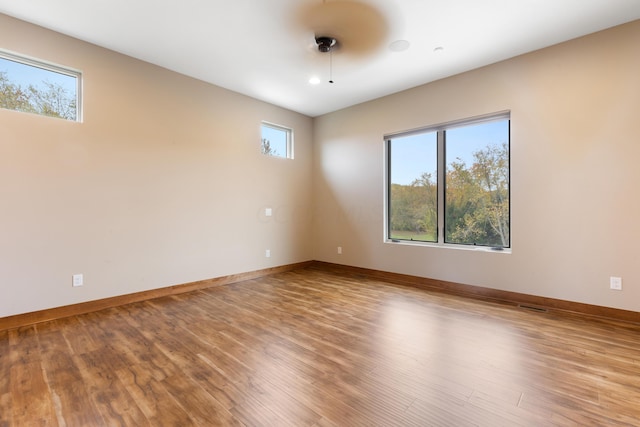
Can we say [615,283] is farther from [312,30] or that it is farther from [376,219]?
[312,30]

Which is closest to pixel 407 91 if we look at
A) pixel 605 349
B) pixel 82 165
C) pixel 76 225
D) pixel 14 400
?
pixel 605 349

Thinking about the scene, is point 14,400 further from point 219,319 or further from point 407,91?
point 407,91

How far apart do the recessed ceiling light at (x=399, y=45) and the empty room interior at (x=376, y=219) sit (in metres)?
0.06

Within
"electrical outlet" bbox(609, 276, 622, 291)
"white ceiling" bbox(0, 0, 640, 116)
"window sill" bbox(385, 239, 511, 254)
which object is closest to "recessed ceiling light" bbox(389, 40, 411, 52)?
"white ceiling" bbox(0, 0, 640, 116)

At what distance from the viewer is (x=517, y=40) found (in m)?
3.02

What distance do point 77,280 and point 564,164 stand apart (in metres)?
5.44

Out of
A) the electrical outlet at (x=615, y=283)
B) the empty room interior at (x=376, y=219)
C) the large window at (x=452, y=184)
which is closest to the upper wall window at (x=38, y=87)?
the empty room interior at (x=376, y=219)

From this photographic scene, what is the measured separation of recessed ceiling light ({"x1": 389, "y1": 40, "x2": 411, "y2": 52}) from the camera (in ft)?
9.95

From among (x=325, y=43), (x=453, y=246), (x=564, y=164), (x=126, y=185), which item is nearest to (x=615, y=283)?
(x=564, y=164)

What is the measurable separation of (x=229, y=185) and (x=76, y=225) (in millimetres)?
1913

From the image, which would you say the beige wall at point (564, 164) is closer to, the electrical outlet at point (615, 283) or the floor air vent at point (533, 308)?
the electrical outlet at point (615, 283)

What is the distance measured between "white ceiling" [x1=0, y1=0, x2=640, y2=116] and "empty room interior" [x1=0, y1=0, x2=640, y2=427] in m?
0.03

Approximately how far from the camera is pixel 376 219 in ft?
15.6

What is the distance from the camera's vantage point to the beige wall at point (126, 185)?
277 cm
